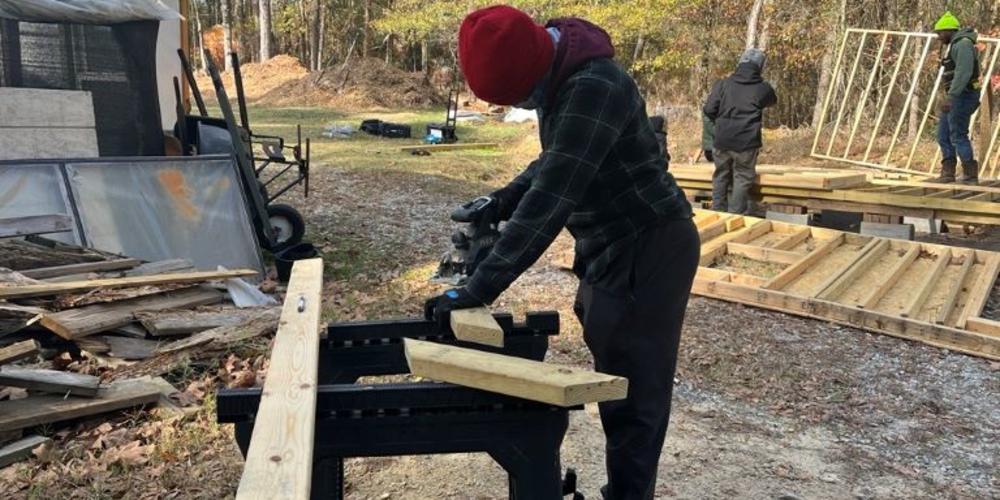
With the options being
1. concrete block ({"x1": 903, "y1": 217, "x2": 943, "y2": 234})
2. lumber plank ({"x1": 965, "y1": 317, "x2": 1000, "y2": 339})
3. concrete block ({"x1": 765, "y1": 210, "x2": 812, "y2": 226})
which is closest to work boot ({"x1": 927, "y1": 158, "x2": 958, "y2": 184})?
concrete block ({"x1": 903, "y1": 217, "x2": 943, "y2": 234})

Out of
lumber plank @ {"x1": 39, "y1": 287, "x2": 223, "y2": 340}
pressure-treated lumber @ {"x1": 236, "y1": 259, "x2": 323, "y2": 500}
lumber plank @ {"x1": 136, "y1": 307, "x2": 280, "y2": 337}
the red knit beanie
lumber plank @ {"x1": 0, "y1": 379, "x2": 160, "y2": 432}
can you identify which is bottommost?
lumber plank @ {"x1": 0, "y1": 379, "x2": 160, "y2": 432}

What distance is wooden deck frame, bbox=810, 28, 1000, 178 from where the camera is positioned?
10.8 metres

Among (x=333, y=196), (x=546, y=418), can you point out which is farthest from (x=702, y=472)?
(x=333, y=196)

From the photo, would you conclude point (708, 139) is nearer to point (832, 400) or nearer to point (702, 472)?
point (832, 400)

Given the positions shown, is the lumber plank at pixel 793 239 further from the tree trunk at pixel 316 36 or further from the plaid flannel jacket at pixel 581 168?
the tree trunk at pixel 316 36

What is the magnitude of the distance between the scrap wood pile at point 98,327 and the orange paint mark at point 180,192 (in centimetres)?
89

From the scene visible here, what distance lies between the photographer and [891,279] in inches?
264

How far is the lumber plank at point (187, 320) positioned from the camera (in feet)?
16.4

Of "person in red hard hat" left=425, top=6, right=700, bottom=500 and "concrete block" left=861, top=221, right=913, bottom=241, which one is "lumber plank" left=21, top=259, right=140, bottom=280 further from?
"concrete block" left=861, top=221, right=913, bottom=241

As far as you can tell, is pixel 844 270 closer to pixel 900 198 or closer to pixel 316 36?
pixel 900 198

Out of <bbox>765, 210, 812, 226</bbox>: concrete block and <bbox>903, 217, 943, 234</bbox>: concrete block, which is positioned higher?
<bbox>903, 217, 943, 234</bbox>: concrete block

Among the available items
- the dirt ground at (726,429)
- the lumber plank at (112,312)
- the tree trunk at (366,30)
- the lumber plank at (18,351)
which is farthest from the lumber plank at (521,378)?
the tree trunk at (366,30)

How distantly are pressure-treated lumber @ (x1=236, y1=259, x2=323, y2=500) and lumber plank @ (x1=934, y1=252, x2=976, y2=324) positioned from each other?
5188mm

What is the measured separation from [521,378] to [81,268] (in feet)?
15.8
